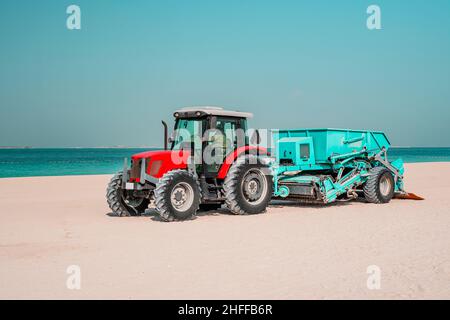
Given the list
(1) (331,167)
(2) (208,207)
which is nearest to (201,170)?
(2) (208,207)

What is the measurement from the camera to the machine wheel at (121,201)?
11570 mm

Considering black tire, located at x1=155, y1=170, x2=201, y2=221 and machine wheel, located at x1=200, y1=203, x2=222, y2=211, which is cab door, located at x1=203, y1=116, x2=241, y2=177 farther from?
machine wheel, located at x1=200, y1=203, x2=222, y2=211

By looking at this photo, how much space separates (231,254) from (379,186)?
24.5ft

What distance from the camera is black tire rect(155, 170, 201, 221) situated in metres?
A: 10.4

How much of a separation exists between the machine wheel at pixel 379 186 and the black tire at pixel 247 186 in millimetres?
3024

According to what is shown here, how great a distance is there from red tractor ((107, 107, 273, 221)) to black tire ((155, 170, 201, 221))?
0.06 feet

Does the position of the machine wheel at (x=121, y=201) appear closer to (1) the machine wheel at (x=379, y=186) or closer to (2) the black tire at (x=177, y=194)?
(2) the black tire at (x=177, y=194)

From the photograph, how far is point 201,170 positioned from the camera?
11531 millimetres

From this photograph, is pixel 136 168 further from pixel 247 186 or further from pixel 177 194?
pixel 247 186

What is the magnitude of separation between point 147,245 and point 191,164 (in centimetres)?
329

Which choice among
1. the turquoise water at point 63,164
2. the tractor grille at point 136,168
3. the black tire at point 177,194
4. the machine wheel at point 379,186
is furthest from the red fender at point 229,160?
the turquoise water at point 63,164

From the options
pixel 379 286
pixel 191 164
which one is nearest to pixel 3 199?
pixel 191 164
